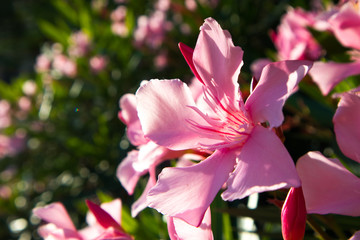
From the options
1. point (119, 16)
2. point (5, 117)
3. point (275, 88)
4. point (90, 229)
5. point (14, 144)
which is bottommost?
point (14, 144)

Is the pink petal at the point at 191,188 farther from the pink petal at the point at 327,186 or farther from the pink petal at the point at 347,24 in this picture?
the pink petal at the point at 347,24

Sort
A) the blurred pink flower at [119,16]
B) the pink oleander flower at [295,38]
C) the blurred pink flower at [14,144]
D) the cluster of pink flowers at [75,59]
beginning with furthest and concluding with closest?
the blurred pink flower at [119,16]
the blurred pink flower at [14,144]
the cluster of pink flowers at [75,59]
the pink oleander flower at [295,38]

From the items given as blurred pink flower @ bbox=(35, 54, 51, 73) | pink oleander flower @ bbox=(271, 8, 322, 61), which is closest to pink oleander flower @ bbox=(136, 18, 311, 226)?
pink oleander flower @ bbox=(271, 8, 322, 61)

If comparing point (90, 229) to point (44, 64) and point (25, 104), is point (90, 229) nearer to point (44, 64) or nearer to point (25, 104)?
point (25, 104)

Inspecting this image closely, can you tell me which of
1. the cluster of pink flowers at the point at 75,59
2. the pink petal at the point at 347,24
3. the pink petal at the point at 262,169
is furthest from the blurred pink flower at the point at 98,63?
the pink petal at the point at 262,169

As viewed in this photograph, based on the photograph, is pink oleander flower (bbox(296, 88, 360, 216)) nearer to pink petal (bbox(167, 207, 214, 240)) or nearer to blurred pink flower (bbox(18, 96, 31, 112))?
pink petal (bbox(167, 207, 214, 240))

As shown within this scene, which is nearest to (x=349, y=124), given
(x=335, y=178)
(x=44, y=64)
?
(x=335, y=178)
